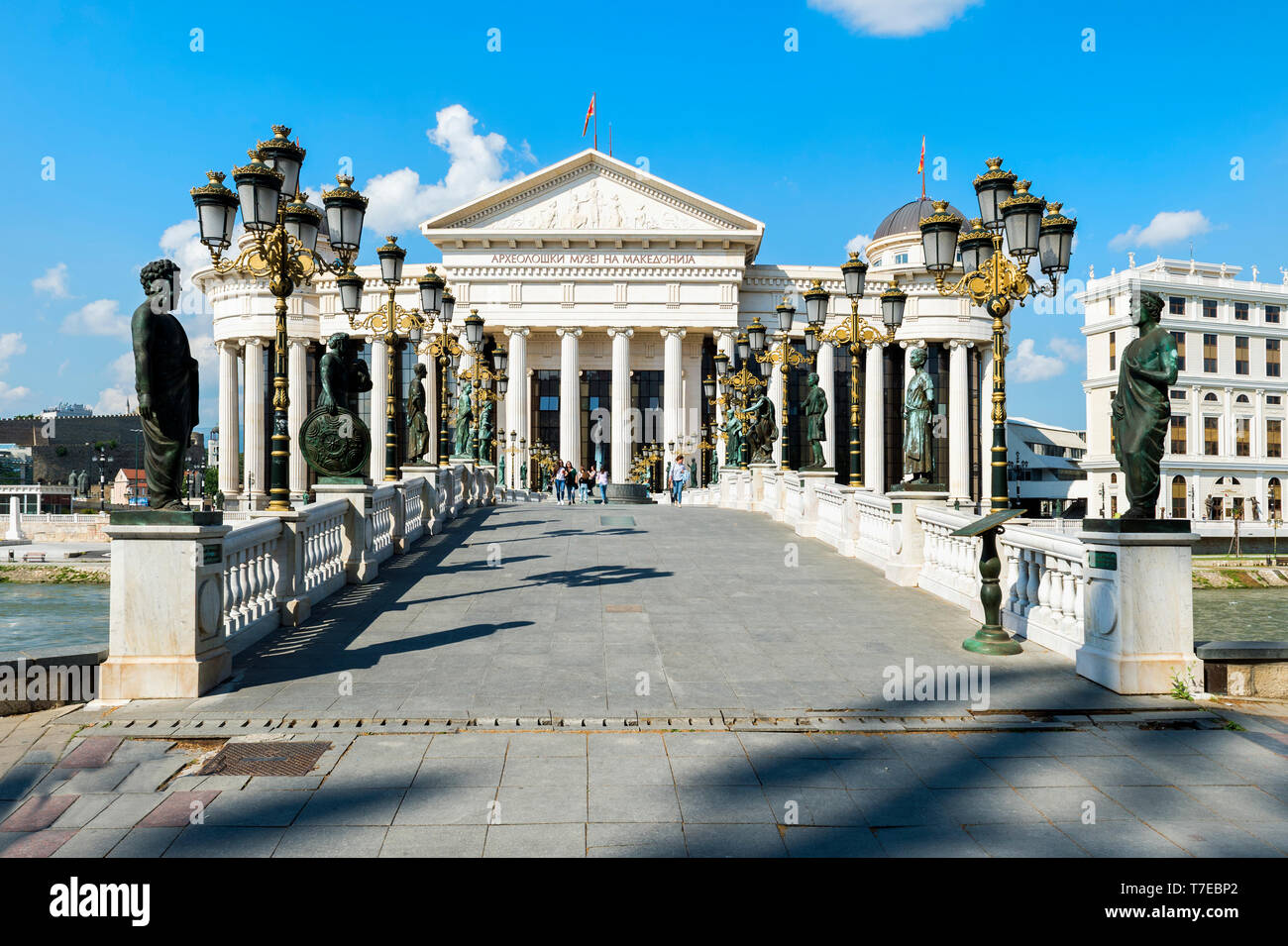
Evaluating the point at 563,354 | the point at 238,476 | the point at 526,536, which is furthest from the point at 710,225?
the point at 526,536

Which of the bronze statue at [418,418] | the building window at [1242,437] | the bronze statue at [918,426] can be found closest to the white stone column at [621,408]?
the bronze statue at [418,418]

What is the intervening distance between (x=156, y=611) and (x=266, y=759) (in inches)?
91.9

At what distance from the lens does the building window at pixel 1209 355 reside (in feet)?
240

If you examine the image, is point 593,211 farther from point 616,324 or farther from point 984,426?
point 984,426

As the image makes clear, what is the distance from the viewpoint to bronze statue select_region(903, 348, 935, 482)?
48.5 ft

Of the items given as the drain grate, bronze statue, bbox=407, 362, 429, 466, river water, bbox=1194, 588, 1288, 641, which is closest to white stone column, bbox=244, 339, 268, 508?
bronze statue, bbox=407, 362, 429, 466

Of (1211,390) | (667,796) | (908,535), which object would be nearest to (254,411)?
(908,535)

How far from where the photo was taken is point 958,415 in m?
65.1

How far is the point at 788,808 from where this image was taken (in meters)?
5.34

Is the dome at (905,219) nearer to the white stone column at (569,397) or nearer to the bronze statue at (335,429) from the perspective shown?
the white stone column at (569,397)

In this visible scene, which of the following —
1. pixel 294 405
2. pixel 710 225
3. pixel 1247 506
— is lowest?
pixel 1247 506

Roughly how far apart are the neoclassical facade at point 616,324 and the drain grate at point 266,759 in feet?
164
